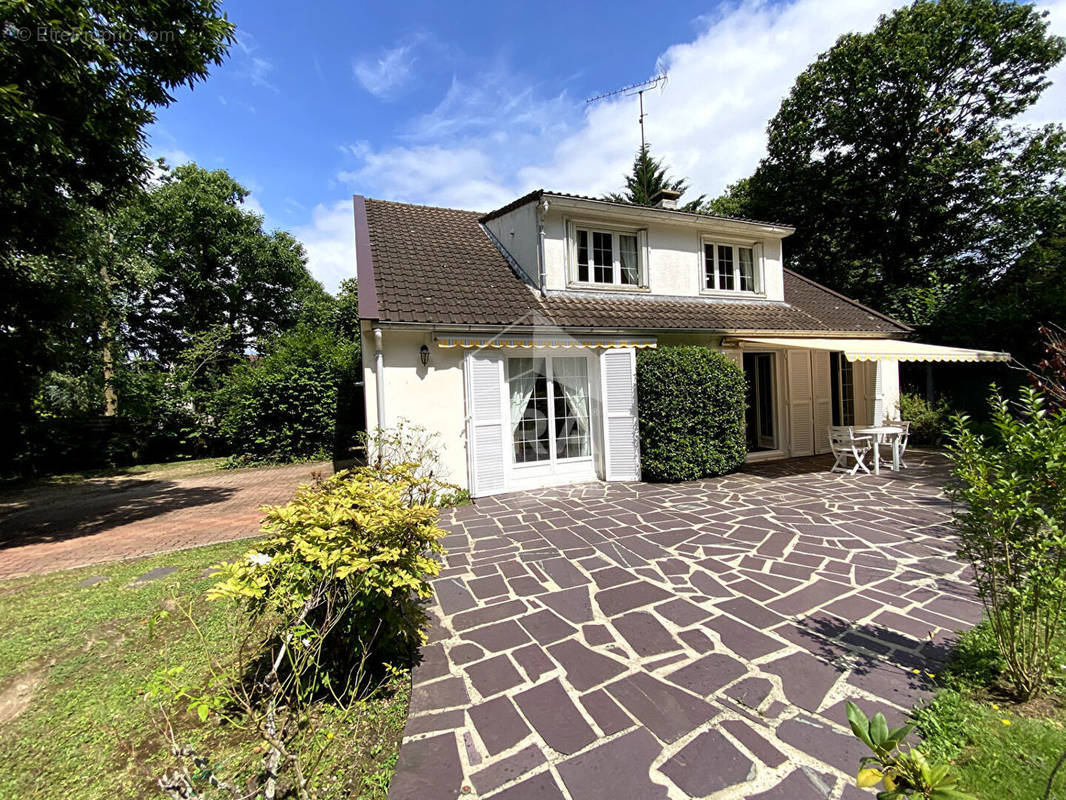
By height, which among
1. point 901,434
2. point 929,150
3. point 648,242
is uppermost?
point 929,150

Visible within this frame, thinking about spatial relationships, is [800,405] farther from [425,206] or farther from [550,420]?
[425,206]

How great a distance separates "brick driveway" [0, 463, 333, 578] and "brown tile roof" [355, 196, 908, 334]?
6.14 meters

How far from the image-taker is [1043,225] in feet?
77.2

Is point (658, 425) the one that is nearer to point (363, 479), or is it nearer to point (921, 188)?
point (363, 479)

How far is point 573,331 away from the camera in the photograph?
12078 mm

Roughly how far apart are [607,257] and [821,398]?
9.78 metres

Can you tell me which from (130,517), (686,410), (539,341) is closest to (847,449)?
(686,410)

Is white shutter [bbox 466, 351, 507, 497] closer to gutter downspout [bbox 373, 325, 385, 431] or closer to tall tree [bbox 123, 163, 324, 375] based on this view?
gutter downspout [bbox 373, 325, 385, 431]

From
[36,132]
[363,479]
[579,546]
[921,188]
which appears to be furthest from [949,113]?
[36,132]

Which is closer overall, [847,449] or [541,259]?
[847,449]

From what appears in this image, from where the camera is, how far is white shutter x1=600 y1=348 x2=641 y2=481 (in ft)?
41.0

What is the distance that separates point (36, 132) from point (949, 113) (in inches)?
1586

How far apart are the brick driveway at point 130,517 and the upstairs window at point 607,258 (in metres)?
10.9

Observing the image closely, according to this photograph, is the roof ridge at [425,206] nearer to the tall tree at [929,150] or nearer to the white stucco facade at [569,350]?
the white stucco facade at [569,350]
